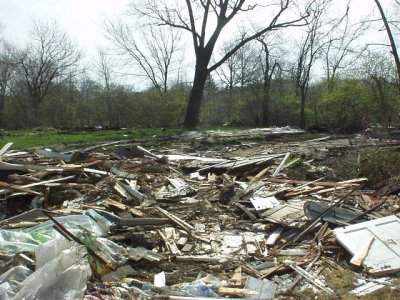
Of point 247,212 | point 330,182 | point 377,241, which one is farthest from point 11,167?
point 377,241

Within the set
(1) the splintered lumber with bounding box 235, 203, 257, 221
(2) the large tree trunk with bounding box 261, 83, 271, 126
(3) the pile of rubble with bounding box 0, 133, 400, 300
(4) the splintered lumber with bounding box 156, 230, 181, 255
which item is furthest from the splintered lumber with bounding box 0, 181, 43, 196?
(2) the large tree trunk with bounding box 261, 83, 271, 126

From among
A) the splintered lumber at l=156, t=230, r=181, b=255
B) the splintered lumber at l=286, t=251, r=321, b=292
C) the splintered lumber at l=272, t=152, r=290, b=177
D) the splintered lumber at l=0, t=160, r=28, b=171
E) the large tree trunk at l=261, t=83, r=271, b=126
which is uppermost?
the large tree trunk at l=261, t=83, r=271, b=126

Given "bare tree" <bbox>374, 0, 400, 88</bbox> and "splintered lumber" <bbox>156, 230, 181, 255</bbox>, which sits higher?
"bare tree" <bbox>374, 0, 400, 88</bbox>

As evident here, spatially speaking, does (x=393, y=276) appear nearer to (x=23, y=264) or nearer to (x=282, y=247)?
(x=282, y=247)

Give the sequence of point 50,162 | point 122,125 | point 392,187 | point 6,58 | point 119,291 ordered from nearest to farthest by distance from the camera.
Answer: point 119,291 → point 392,187 → point 50,162 → point 122,125 → point 6,58

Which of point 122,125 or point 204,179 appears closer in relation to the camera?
point 204,179

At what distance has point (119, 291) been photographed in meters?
4.08

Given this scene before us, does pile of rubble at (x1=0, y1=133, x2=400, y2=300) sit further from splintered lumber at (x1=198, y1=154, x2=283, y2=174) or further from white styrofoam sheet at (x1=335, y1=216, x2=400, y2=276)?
splintered lumber at (x1=198, y1=154, x2=283, y2=174)

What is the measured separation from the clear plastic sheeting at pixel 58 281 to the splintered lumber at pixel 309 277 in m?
2.36

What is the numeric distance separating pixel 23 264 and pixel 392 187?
7.02 meters

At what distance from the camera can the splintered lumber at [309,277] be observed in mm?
4254

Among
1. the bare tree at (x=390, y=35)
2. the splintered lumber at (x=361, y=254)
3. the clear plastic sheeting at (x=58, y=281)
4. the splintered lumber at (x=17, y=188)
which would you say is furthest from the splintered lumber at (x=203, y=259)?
the bare tree at (x=390, y=35)

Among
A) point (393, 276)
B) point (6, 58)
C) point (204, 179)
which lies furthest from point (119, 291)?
point (6, 58)

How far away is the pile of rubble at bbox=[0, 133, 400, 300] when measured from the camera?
4.05 metres
